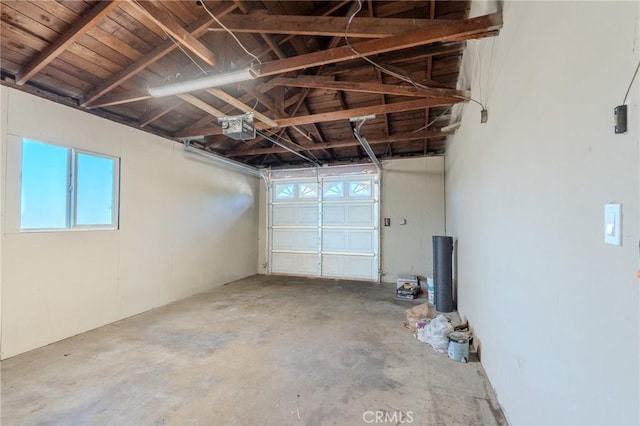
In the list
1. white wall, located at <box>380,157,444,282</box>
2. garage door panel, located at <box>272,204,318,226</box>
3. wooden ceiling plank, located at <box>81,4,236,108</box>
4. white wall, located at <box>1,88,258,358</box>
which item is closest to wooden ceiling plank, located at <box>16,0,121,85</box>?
white wall, located at <box>1,88,258,358</box>

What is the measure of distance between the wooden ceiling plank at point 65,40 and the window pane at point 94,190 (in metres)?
0.98

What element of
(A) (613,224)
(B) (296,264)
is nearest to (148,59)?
(A) (613,224)

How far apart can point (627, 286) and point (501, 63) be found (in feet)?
6.20

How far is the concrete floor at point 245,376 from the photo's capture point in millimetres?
2014

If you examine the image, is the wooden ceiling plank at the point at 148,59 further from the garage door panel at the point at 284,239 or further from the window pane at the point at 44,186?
the garage door panel at the point at 284,239

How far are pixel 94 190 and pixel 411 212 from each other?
583cm

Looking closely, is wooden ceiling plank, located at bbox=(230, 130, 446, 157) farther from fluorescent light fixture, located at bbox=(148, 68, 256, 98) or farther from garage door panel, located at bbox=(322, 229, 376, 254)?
fluorescent light fixture, located at bbox=(148, 68, 256, 98)

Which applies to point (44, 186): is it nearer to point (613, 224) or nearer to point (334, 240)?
point (613, 224)

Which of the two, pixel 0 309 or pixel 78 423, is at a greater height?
pixel 0 309

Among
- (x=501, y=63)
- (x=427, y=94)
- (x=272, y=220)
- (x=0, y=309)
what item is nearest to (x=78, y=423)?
(x=0, y=309)

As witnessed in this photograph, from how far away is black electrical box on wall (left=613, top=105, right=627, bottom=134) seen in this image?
0.82 meters

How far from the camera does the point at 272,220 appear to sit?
750 centimetres

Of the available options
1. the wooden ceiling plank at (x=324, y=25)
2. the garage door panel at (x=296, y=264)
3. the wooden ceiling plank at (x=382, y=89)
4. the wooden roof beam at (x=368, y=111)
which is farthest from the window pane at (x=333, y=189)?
the wooden ceiling plank at (x=324, y=25)

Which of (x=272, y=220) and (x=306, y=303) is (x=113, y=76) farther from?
(x=272, y=220)
